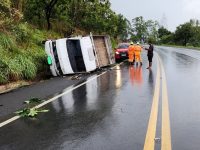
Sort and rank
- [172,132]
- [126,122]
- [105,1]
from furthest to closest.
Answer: [105,1]
[126,122]
[172,132]

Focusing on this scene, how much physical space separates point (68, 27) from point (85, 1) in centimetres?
270

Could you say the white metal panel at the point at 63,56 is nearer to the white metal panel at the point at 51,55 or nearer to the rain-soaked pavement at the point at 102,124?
the white metal panel at the point at 51,55

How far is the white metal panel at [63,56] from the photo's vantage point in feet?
64.6

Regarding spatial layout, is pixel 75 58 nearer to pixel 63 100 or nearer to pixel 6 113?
pixel 63 100

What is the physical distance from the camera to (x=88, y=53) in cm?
2058

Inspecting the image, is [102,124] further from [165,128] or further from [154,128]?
[165,128]

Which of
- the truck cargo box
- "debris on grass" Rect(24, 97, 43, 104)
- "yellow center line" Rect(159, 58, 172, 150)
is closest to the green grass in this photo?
the truck cargo box

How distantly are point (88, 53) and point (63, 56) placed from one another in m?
1.42

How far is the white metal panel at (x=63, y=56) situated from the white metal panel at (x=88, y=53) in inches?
34.9

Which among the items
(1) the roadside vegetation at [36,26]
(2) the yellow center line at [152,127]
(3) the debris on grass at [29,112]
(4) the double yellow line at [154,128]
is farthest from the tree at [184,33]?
(3) the debris on grass at [29,112]

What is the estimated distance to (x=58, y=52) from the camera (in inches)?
774

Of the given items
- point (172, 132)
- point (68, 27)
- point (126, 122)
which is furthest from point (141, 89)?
point (68, 27)

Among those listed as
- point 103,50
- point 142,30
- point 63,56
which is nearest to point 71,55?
point 63,56

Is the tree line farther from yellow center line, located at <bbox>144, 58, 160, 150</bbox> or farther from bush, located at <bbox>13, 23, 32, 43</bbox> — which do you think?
yellow center line, located at <bbox>144, 58, 160, 150</bbox>
